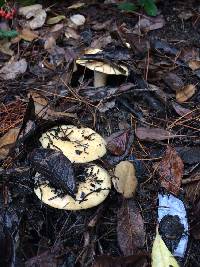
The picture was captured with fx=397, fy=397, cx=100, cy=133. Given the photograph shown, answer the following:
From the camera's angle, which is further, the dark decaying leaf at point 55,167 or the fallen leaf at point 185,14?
the fallen leaf at point 185,14

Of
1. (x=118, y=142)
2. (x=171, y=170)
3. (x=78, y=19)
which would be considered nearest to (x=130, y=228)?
(x=171, y=170)

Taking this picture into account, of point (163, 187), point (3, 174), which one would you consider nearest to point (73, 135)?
point (3, 174)

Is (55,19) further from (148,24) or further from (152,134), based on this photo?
(152,134)

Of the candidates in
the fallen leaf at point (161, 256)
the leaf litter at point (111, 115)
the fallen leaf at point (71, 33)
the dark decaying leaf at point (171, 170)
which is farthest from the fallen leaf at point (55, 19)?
the fallen leaf at point (161, 256)

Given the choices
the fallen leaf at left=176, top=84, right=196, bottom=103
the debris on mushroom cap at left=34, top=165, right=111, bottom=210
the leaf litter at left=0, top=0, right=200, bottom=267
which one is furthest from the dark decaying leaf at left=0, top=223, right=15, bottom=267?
the fallen leaf at left=176, top=84, right=196, bottom=103

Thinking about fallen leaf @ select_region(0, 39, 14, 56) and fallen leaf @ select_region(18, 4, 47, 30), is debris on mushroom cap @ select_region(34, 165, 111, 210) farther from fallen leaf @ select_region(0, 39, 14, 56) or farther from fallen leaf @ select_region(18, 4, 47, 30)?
fallen leaf @ select_region(18, 4, 47, 30)

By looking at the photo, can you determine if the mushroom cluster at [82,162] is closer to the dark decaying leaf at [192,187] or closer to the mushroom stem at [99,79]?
the dark decaying leaf at [192,187]
